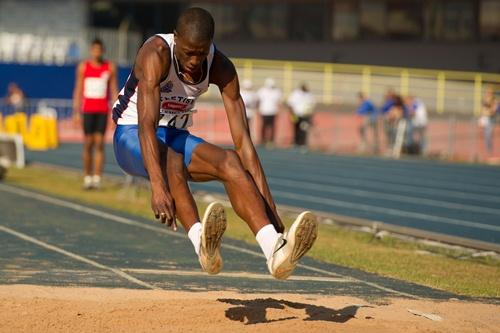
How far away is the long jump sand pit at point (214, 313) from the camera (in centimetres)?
702

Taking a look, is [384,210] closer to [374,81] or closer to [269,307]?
[269,307]

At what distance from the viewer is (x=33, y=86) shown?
38.4 m

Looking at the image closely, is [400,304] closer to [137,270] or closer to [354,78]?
[137,270]

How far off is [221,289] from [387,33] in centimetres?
3437

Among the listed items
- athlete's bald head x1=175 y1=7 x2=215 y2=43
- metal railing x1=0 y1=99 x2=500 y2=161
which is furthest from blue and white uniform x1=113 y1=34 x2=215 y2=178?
metal railing x1=0 y1=99 x2=500 y2=161

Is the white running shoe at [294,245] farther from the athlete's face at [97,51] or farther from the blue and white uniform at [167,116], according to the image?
the athlete's face at [97,51]

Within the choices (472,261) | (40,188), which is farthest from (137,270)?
(40,188)

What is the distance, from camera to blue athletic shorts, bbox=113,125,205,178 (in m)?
7.27

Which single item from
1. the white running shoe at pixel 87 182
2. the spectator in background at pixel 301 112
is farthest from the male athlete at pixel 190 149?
the spectator in background at pixel 301 112

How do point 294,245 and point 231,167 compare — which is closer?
point 294,245

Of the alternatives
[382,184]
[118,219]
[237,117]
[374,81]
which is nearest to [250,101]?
[374,81]

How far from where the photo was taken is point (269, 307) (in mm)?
7676

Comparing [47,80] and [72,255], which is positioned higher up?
[47,80]

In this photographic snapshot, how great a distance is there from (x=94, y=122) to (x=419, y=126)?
1527 centimetres
